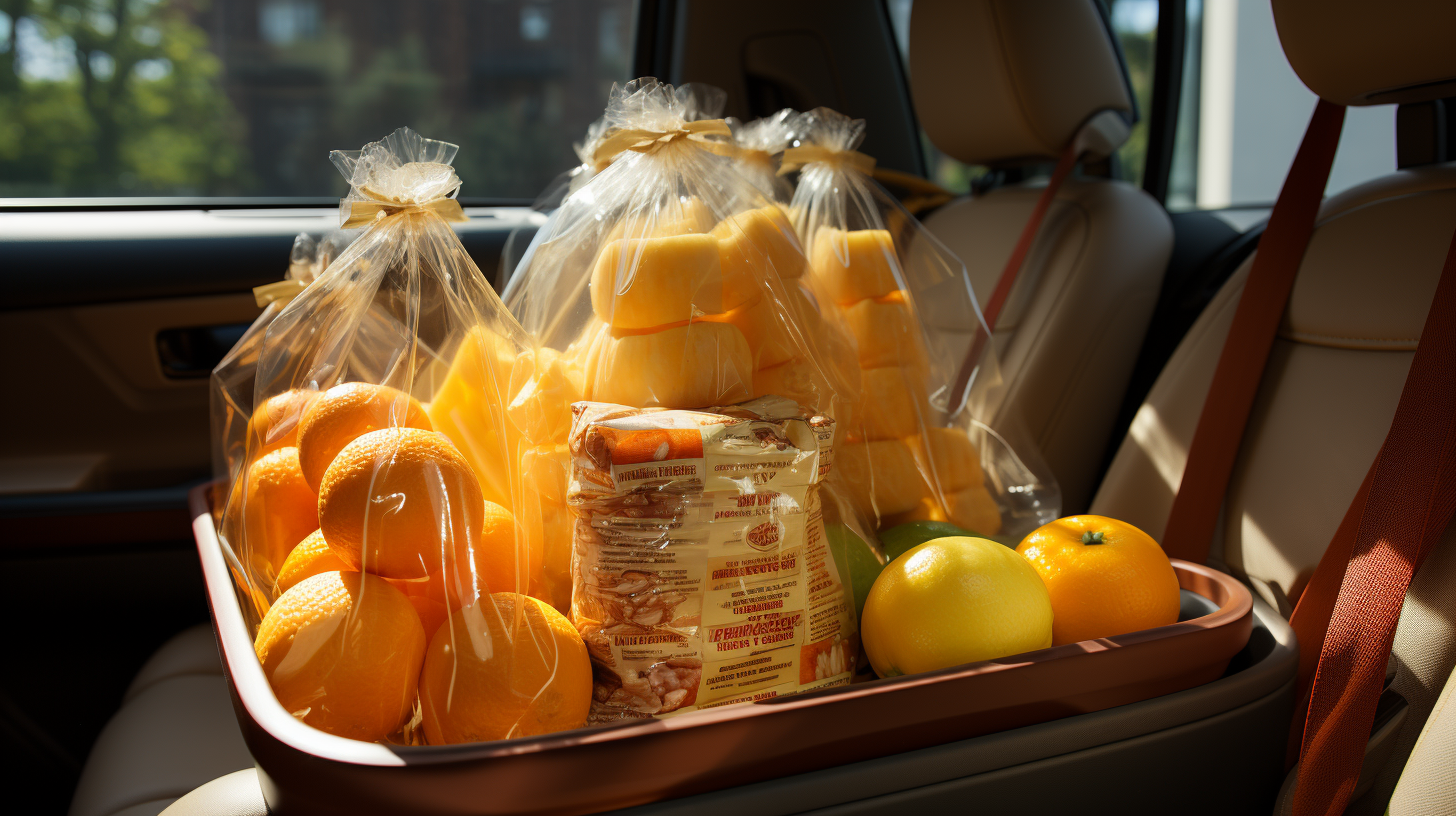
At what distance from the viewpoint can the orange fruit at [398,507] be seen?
58 centimetres

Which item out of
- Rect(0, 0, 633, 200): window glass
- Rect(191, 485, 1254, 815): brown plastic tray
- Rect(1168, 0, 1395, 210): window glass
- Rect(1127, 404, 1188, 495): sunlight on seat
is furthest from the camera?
Rect(0, 0, 633, 200): window glass

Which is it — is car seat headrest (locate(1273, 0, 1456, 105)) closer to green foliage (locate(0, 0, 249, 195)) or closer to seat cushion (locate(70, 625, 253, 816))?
seat cushion (locate(70, 625, 253, 816))

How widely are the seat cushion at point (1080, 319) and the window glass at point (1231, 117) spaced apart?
36cm

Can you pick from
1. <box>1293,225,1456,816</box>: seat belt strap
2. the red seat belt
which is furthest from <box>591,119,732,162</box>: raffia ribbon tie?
the red seat belt

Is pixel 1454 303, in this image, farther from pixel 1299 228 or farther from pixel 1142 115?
pixel 1142 115

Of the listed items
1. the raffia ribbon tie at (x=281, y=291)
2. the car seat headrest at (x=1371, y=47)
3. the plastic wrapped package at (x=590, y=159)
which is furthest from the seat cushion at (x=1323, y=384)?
the raffia ribbon tie at (x=281, y=291)

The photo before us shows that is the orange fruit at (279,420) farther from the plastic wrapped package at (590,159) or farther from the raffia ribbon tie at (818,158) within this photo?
the raffia ribbon tie at (818,158)

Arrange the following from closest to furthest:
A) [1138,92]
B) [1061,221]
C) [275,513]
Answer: [275,513] < [1061,221] < [1138,92]

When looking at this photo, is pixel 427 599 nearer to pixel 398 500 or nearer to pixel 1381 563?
pixel 398 500

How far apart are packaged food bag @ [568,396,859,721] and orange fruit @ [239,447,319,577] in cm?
28

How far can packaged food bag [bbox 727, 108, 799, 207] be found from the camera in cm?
99

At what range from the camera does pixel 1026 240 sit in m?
1.61

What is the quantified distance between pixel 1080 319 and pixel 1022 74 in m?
0.42

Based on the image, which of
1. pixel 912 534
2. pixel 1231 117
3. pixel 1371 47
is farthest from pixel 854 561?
pixel 1231 117
